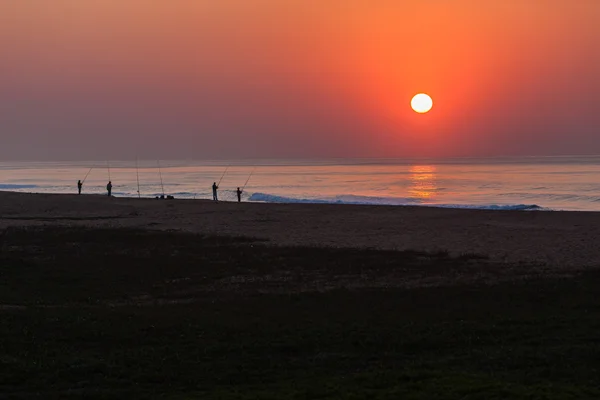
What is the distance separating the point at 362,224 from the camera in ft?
105

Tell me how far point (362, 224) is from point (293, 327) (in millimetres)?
19612

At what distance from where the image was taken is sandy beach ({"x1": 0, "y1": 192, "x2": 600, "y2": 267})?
79.0ft

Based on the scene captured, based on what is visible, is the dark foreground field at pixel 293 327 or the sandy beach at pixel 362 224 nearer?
the dark foreground field at pixel 293 327

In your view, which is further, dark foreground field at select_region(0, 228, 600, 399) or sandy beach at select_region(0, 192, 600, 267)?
sandy beach at select_region(0, 192, 600, 267)

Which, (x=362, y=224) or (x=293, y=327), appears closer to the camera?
(x=293, y=327)

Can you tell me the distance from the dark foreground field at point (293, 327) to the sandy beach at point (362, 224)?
2969 mm

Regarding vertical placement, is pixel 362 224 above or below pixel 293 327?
above

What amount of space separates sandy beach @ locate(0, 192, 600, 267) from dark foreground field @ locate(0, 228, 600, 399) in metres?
2.97

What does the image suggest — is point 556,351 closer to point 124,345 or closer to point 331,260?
point 124,345

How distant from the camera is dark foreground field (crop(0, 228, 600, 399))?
9211 millimetres

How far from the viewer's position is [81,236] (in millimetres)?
26266

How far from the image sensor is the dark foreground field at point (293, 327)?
9211 mm

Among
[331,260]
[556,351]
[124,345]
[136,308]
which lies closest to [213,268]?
[331,260]

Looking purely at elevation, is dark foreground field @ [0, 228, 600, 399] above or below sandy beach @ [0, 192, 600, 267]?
below
